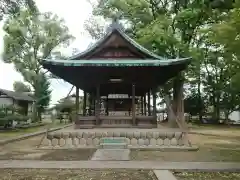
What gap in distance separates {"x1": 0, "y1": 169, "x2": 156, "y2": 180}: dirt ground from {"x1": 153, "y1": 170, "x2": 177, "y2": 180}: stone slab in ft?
0.44

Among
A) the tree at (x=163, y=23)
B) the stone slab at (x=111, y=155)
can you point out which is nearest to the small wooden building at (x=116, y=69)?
the stone slab at (x=111, y=155)

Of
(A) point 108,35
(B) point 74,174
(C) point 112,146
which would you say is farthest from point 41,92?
(B) point 74,174

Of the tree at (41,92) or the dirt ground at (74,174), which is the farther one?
the tree at (41,92)

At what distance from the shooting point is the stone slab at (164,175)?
7269mm

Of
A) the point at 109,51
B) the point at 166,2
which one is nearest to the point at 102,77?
the point at 109,51

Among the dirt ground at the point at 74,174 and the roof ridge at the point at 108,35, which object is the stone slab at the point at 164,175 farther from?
the roof ridge at the point at 108,35

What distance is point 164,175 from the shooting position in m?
7.62

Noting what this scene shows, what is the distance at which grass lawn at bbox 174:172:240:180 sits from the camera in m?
7.57

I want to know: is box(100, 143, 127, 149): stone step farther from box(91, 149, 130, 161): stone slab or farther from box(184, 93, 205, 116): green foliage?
box(184, 93, 205, 116): green foliage

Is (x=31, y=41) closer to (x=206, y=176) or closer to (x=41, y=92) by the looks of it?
(x=41, y=92)

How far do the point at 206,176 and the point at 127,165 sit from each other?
7.89 ft

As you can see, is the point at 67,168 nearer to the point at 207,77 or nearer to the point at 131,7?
the point at 131,7

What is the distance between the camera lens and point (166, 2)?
28625 mm

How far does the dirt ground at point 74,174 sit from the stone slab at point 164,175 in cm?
13
